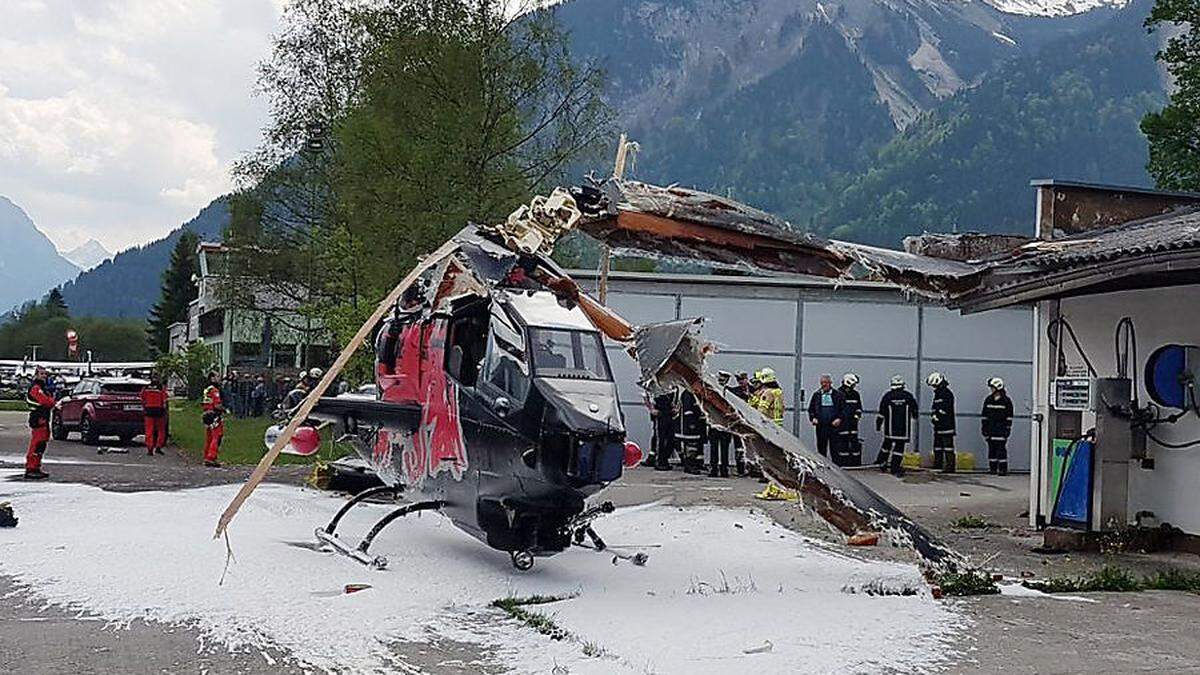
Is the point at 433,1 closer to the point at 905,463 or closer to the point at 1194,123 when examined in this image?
the point at 905,463

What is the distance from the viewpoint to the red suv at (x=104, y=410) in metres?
26.1

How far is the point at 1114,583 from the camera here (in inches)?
411

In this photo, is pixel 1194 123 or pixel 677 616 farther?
pixel 1194 123

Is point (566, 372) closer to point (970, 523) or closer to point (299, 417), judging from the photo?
point (299, 417)

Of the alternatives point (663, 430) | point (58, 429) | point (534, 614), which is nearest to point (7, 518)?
point (534, 614)

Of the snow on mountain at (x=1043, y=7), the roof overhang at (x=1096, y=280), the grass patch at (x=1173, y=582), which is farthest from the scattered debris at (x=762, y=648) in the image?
the snow on mountain at (x=1043, y=7)

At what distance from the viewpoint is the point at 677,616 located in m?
8.58

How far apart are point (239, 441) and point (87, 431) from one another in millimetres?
3443

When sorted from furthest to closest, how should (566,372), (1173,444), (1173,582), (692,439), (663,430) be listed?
(663,430) → (692,439) → (1173,444) → (1173,582) → (566,372)

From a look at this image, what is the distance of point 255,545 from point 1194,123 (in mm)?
29067

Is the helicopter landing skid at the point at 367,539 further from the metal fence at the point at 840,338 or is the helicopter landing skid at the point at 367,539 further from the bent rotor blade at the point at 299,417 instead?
the metal fence at the point at 840,338

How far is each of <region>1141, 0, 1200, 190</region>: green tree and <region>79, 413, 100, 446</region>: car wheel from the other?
27991 mm

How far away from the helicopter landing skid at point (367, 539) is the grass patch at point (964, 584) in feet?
14.7

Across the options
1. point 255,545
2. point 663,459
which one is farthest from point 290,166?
point 255,545
